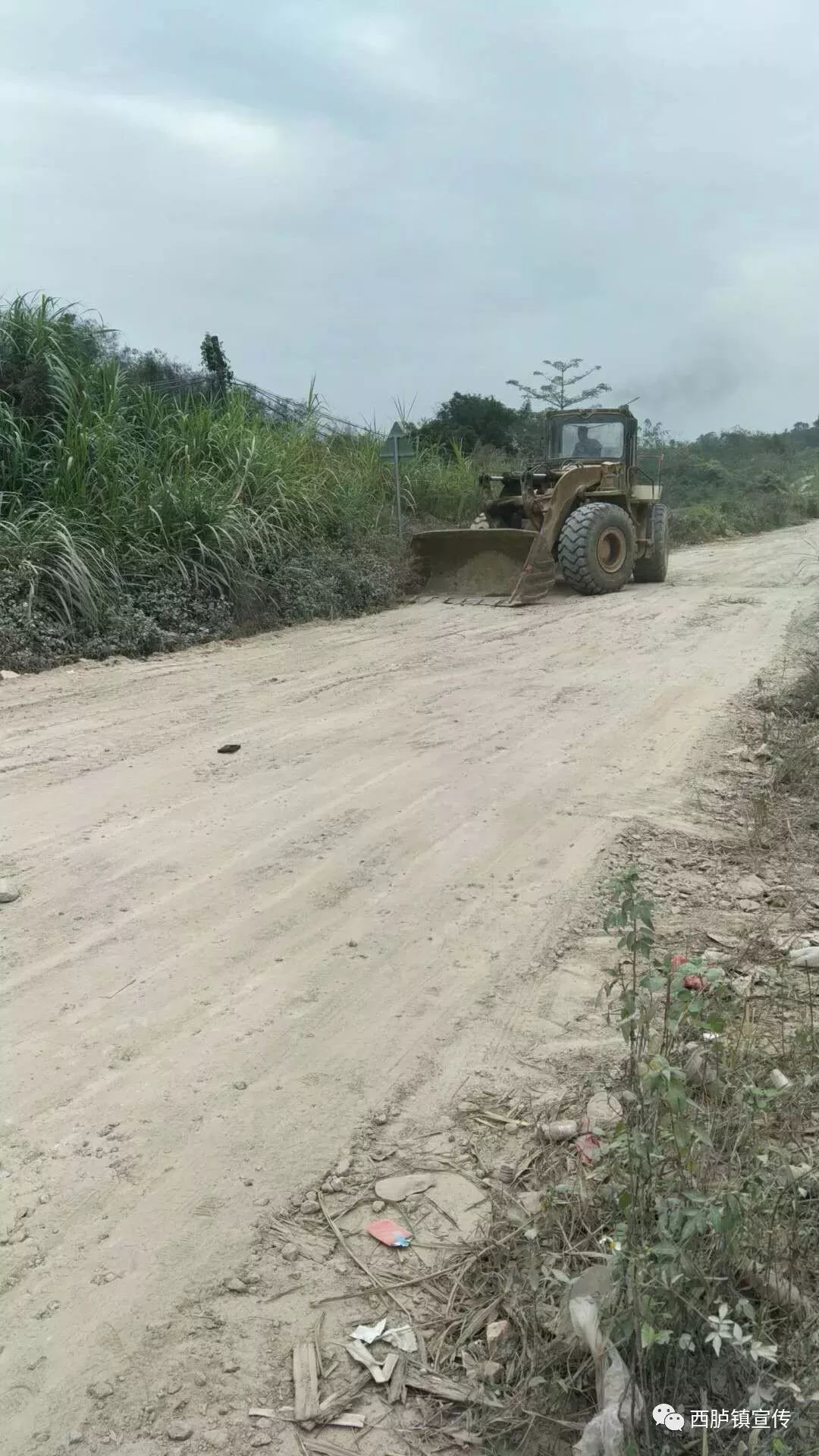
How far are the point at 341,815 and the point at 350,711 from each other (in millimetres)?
1921

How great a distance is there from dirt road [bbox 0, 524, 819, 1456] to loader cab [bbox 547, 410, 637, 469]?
659 cm

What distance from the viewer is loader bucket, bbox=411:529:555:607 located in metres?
12.0

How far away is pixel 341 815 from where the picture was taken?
15.4 feet

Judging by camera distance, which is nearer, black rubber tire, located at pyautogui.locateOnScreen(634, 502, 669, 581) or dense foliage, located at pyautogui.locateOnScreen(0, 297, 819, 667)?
dense foliage, located at pyautogui.locateOnScreen(0, 297, 819, 667)

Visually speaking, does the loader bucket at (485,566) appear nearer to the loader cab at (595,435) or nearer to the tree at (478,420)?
the loader cab at (595,435)

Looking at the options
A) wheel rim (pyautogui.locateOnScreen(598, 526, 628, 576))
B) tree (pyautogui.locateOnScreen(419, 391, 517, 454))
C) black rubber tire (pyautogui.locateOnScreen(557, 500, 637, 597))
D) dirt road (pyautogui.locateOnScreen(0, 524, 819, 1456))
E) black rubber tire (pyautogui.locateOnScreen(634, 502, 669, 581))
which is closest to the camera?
dirt road (pyautogui.locateOnScreen(0, 524, 819, 1456))

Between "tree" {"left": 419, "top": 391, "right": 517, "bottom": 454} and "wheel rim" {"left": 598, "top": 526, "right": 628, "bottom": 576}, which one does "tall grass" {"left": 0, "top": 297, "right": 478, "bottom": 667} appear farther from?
"tree" {"left": 419, "top": 391, "right": 517, "bottom": 454}

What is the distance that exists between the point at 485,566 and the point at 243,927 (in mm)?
9342

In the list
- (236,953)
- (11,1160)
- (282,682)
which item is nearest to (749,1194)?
(11,1160)

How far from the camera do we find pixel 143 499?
9641mm

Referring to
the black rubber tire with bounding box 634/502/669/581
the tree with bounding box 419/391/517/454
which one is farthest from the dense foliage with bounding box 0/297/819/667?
the tree with bounding box 419/391/517/454

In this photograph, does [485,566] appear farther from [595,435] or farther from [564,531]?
[595,435]

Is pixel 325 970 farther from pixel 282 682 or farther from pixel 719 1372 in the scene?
pixel 282 682

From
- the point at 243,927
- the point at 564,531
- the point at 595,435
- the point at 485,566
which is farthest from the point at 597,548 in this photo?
the point at 243,927
